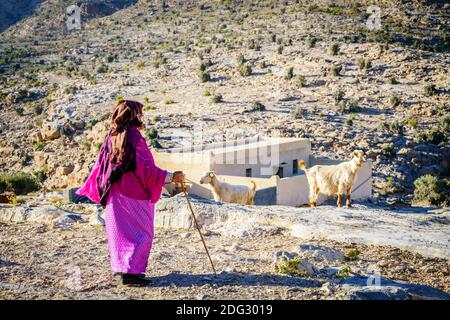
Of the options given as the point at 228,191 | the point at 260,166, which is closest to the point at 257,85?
the point at 260,166

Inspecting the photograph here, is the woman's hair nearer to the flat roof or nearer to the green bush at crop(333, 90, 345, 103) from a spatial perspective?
the flat roof

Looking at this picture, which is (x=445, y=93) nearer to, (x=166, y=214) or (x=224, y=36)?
(x=224, y=36)

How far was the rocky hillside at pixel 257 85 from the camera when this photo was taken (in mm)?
27219

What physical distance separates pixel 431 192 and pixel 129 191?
57.2 ft

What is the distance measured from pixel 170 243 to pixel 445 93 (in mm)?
26746

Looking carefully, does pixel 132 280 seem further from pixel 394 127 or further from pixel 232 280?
pixel 394 127

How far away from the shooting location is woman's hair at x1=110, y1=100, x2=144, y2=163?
5.64 m

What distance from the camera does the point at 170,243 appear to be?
771cm

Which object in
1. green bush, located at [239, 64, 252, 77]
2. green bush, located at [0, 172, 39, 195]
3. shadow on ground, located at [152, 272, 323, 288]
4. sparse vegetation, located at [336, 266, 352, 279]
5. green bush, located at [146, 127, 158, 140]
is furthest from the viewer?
green bush, located at [239, 64, 252, 77]

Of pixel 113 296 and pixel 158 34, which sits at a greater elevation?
pixel 158 34

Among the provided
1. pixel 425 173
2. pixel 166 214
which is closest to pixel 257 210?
Answer: pixel 166 214

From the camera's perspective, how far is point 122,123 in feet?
18.7

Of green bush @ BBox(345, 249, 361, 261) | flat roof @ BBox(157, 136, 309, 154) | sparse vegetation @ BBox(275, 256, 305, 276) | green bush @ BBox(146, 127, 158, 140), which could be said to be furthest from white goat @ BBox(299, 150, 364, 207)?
green bush @ BBox(146, 127, 158, 140)

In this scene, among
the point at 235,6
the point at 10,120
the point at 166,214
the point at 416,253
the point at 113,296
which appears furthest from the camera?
the point at 235,6
